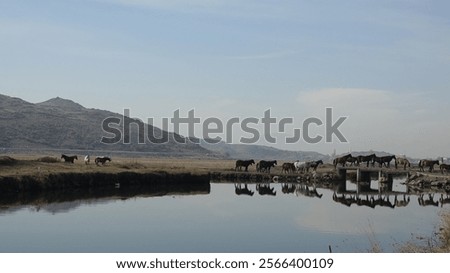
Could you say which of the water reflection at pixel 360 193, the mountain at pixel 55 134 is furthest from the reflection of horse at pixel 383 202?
the mountain at pixel 55 134

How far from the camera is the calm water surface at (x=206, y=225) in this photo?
725 inches

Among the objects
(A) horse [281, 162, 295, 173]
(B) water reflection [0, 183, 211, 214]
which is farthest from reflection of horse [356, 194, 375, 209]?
(A) horse [281, 162, 295, 173]

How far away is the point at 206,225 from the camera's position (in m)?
23.4

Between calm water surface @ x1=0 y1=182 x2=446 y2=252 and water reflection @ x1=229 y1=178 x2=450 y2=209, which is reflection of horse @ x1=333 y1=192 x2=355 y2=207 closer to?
water reflection @ x1=229 y1=178 x2=450 y2=209

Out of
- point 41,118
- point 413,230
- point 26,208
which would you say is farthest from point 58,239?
point 41,118

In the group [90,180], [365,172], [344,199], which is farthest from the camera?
[365,172]

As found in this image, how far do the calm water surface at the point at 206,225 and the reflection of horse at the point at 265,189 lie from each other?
4.53m

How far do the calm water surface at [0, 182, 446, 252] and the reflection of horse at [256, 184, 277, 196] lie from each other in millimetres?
4528

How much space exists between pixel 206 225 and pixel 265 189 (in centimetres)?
1900

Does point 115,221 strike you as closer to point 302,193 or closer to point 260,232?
point 260,232

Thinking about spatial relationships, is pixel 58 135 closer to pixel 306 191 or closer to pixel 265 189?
pixel 265 189

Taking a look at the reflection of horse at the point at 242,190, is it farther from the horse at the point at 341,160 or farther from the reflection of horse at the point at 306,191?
the horse at the point at 341,160

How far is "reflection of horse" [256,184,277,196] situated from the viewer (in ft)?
128

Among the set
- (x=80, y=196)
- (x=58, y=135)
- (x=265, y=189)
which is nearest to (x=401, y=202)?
(x=265, y=189)
